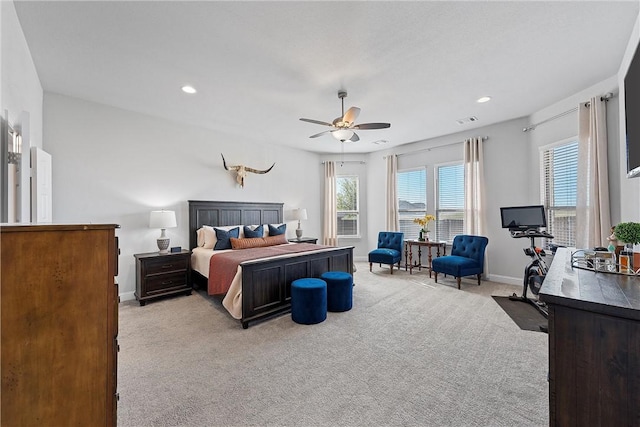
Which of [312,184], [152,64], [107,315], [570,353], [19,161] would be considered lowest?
[570,353]

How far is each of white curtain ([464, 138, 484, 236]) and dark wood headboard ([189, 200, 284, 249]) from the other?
3.97 m

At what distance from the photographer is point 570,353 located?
1.11m

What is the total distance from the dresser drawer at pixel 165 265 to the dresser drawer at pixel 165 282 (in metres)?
0.07

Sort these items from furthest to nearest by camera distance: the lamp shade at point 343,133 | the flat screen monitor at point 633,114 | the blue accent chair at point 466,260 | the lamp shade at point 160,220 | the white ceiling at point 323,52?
the blue accent chair at point 466,260 → the lamp shade at point 160,220 → the lamp shade at point 343,133 → the white ceiling at point 323,52 → the flat screen monitor at point 633,114

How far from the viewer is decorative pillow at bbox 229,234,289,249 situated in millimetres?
4582

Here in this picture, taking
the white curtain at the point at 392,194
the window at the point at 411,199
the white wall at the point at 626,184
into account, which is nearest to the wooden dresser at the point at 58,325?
the white wall at the point at 626,184

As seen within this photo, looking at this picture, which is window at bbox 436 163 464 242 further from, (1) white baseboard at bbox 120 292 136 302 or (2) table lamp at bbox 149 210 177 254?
(1) white baseboard at bbox 120 292 136 302

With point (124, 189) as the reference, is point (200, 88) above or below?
above

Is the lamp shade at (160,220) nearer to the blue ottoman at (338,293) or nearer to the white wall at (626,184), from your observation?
the blue ottoman at (338,293)

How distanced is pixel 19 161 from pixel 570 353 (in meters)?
3.54

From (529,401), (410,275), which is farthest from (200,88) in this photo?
(410,275)

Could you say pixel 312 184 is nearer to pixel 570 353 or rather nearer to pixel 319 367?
pixel 319 367

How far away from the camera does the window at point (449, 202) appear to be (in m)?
5.60

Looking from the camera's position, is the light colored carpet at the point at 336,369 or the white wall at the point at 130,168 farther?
A: the white wall at the point at 130,168
